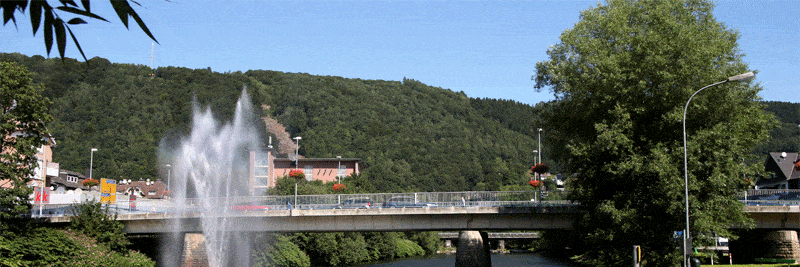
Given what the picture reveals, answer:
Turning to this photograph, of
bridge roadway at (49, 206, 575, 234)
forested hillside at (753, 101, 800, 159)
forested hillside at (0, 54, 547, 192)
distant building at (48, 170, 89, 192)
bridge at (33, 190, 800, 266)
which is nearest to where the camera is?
bridge at (33, 190, 800, 266)

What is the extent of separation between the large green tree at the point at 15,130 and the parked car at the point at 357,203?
19.5 metres

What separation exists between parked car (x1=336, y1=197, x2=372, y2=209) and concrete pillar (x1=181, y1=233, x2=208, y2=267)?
36.0 feet

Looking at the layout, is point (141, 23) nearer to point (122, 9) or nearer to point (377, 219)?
point (122, 9)

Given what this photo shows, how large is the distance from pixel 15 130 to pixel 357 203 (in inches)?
867

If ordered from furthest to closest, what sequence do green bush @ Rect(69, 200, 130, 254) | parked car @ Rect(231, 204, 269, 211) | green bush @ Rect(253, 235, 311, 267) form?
green bush @ Rect(253, 235, 311, 267), parked car @ Rect(231, 204, 269, 211), green bush @ Rect(69, 200, 130, 254)

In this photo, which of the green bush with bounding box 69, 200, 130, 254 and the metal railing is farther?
the green bush with bounding box 69, 200, 130, 254

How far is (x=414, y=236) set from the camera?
103m

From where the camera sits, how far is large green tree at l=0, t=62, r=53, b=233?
4075cm

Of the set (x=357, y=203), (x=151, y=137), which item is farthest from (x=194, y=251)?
(x=151, y=137)

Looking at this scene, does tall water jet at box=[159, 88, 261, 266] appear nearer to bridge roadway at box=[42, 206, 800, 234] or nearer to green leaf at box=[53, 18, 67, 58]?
bridge roadway at box=[42, 206, 800, 234]

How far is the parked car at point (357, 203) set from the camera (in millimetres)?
49125

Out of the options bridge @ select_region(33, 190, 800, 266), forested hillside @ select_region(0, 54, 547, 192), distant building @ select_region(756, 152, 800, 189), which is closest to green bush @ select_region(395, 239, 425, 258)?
bridge @ select_region(33, 190, 800, 266)

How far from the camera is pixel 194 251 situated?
169 feet

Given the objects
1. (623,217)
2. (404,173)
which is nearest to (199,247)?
(623,217)
